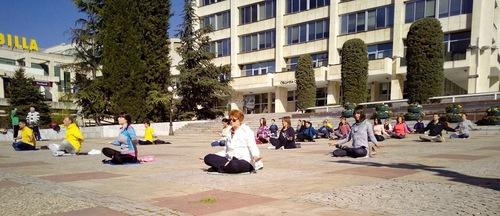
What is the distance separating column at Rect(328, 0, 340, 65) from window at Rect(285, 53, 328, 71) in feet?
3.96

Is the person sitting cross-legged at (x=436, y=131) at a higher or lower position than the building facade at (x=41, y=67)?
lower

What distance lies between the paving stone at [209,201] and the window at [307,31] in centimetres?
3947

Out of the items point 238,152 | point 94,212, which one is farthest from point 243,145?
point 94,212

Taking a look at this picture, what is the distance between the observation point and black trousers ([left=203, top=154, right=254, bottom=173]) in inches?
287

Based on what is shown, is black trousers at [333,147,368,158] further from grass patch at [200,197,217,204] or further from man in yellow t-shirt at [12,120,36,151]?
man in yellow t-shirt at [12,120,36,151]

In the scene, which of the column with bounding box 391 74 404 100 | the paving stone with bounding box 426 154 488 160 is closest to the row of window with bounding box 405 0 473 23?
the column with bounding box 391 74 404 100

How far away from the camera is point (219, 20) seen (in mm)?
52562

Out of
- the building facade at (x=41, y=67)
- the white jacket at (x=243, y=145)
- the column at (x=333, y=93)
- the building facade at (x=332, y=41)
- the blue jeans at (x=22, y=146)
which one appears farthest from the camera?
the building facade at (x=41, y=67)

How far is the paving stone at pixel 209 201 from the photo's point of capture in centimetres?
468

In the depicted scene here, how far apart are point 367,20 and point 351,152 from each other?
1275 inches

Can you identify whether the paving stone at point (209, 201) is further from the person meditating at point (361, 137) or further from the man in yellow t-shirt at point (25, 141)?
the man in yellow t-shirt at point (25, 141)

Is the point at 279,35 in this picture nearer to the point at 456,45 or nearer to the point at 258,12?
the point at 258,12

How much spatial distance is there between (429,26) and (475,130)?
12.3 m

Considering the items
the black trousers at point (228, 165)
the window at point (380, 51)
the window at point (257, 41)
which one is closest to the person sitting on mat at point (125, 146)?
the black trousers at point (228, 165)
